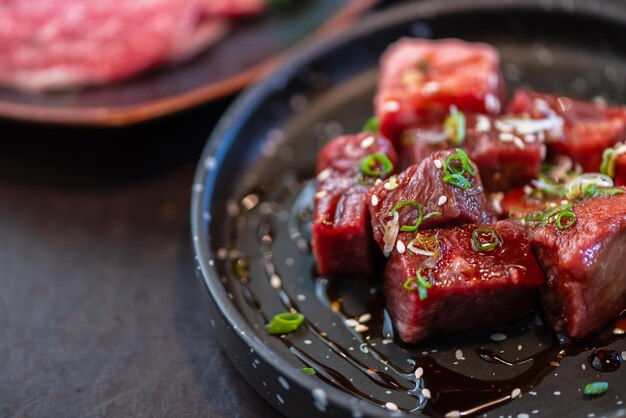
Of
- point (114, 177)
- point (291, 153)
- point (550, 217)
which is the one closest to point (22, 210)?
point (114, 177)

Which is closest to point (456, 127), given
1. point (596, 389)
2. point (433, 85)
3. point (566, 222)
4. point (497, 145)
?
point (497, 145)

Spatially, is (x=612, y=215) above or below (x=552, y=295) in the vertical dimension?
above

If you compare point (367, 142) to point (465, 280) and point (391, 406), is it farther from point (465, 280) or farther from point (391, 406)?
point (391, 406)

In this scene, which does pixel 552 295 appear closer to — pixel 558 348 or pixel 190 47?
pixel 558 348

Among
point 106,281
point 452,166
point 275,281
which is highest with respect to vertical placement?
point 452,166

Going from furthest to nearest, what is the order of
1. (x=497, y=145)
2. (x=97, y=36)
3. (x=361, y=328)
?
(x=97, y=36) < (x=497, y=145) < (x=361, y=328)

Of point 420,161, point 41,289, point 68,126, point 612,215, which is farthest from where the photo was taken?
point 68,126

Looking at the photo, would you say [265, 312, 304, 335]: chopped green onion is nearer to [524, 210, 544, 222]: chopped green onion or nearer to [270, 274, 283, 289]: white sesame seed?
[270, 274, 283, 289]: white sesame seed

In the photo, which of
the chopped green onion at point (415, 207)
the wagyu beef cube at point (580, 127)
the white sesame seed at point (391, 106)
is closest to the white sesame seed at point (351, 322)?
the chopped green onion at point (415, 207)
